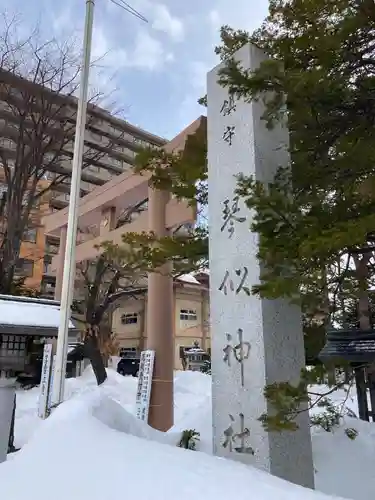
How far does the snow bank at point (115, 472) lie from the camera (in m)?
1.91

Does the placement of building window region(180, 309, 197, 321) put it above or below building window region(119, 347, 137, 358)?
above

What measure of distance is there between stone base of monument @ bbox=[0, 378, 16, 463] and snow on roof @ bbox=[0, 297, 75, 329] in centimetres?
91

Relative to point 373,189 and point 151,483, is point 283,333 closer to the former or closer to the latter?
point 373,189

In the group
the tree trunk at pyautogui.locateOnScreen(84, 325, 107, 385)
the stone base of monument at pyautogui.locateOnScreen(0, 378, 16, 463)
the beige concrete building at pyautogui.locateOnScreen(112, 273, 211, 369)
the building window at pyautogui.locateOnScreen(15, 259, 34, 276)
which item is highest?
the building window at pyautogui.locateOnScreen(15, 259, 34, 276)

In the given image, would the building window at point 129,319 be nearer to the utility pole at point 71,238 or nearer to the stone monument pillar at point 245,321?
the utility pole at point 71,238

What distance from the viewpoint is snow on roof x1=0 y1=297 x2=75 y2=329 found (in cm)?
689

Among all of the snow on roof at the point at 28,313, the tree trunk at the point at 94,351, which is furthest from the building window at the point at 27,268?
the snow on roof at the point at 28,313

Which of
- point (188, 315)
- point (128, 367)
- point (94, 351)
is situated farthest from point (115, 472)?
point (188, 315)

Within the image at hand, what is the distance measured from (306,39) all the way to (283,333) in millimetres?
2426

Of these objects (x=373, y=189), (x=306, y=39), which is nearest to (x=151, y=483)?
Result: (x=373, y=189)

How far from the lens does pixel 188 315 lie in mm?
25844

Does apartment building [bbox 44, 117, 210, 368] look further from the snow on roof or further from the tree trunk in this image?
the tree trunk

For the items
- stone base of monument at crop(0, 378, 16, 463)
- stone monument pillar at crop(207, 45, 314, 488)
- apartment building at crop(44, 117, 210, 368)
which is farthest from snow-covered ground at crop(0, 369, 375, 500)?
stone base of monument at crop(0, 378, 16, 463)

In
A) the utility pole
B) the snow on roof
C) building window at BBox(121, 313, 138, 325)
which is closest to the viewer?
the utility pole
